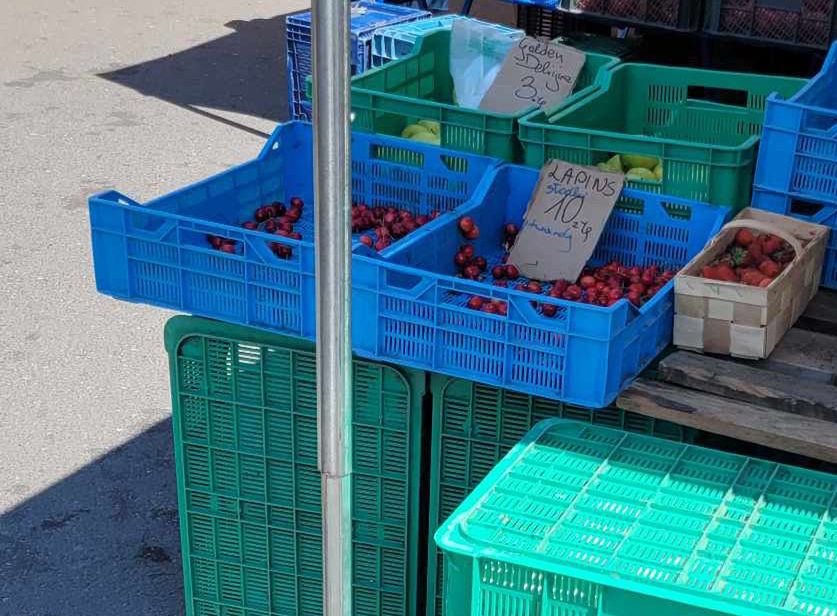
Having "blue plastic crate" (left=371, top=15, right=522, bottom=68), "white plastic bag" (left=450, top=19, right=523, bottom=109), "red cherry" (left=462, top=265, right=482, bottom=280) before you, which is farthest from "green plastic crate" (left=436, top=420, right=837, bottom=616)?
"blue plastic crate" (left=371, top=15, right=522, bottom=68)

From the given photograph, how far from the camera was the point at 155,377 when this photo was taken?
5.19m

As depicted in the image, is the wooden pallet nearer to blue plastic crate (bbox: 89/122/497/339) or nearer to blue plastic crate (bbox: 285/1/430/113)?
blue plastic crate (bbox: 89/122/497/339)

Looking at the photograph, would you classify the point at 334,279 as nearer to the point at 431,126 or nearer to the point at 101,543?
the point at 431,126

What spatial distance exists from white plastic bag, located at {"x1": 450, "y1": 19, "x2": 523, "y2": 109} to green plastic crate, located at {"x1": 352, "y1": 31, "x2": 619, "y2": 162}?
9cm

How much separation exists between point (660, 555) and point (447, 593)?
40cm

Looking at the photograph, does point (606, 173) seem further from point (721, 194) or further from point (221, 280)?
point (221, 280)

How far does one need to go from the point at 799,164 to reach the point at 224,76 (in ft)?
21.6

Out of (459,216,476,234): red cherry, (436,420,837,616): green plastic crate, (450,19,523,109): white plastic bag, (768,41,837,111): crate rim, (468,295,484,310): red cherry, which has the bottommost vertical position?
(436,420,837,616): green plastic crate

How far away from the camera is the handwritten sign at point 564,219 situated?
357 centimetres

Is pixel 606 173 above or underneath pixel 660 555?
above

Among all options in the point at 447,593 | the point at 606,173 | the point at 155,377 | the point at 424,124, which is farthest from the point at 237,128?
the point at 447,593

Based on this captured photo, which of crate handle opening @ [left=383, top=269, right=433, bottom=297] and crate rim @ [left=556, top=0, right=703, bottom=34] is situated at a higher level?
crate handle opening @ [left=383, top=269, right=433, bottom=297]

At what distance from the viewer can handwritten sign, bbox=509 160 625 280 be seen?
357 cm

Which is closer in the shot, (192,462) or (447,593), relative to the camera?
(447,593)
